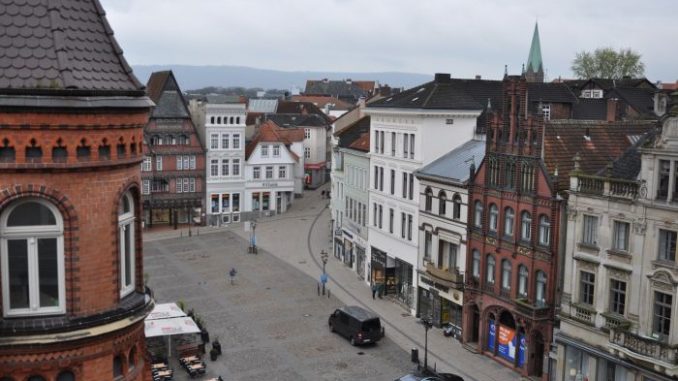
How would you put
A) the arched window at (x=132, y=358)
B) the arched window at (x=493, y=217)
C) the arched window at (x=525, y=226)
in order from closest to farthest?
1. the arched window at (x=132, y=358)
2. the arched window at (x=525, y=226)
3. the arched window at (x=493, y=217)

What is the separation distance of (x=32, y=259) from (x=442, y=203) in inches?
1384

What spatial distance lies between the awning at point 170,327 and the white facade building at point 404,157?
15742 mm

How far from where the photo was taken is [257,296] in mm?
51562

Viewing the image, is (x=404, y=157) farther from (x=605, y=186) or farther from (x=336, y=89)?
(x=336, y=89)

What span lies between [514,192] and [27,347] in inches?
1197

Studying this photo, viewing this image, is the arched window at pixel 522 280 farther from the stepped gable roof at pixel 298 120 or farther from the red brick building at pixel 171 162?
the stepped gable roof at pixel 298 120

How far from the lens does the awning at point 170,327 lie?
120 feet

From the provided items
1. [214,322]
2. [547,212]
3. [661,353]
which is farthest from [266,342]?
[661,353]

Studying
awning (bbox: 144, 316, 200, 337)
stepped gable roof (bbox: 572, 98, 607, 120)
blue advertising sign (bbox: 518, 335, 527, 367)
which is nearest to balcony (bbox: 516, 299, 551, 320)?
blue advertising sign (bbox: 518, 335, 527, 367)

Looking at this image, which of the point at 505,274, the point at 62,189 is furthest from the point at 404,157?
the point at 62,189

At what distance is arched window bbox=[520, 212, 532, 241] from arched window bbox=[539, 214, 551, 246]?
866 mm

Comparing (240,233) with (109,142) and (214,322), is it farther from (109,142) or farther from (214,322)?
(109,142)

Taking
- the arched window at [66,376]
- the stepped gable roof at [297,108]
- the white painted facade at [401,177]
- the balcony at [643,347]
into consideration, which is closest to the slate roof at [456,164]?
the white painted facade at [401,177]

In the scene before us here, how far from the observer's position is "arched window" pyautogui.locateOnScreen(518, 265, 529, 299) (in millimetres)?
37356
